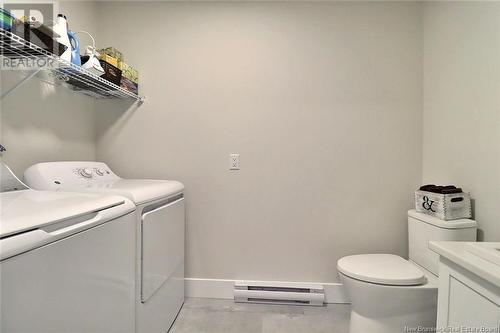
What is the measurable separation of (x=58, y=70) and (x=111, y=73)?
30 centimetres

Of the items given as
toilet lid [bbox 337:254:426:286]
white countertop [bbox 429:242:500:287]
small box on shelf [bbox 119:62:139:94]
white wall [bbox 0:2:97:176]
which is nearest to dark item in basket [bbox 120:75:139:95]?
small box on shelf [bbox 119:62:139:94]

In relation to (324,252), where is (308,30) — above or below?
above

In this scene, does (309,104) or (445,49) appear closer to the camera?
(445,49)

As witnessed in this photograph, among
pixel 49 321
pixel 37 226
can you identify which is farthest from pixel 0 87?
pixel 49 321

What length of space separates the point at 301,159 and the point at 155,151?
1114 mm

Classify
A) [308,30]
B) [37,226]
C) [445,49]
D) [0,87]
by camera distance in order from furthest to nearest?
[308,30], [445,49], [0,87], [37,226]

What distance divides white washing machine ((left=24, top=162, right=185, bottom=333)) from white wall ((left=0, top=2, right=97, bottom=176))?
154 millimetres

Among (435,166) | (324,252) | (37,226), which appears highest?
(435,166)

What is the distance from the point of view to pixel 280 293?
74.4 inches

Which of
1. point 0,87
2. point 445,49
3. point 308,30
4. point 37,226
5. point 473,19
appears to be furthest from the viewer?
point 308,30

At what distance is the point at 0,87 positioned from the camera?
1.28m

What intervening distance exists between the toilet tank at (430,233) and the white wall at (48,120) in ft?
7.54

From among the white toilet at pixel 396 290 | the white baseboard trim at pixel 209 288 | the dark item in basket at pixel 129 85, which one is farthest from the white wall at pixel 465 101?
the dark item in basket at pixel 129 85

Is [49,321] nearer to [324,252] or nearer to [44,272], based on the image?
[44,272]
